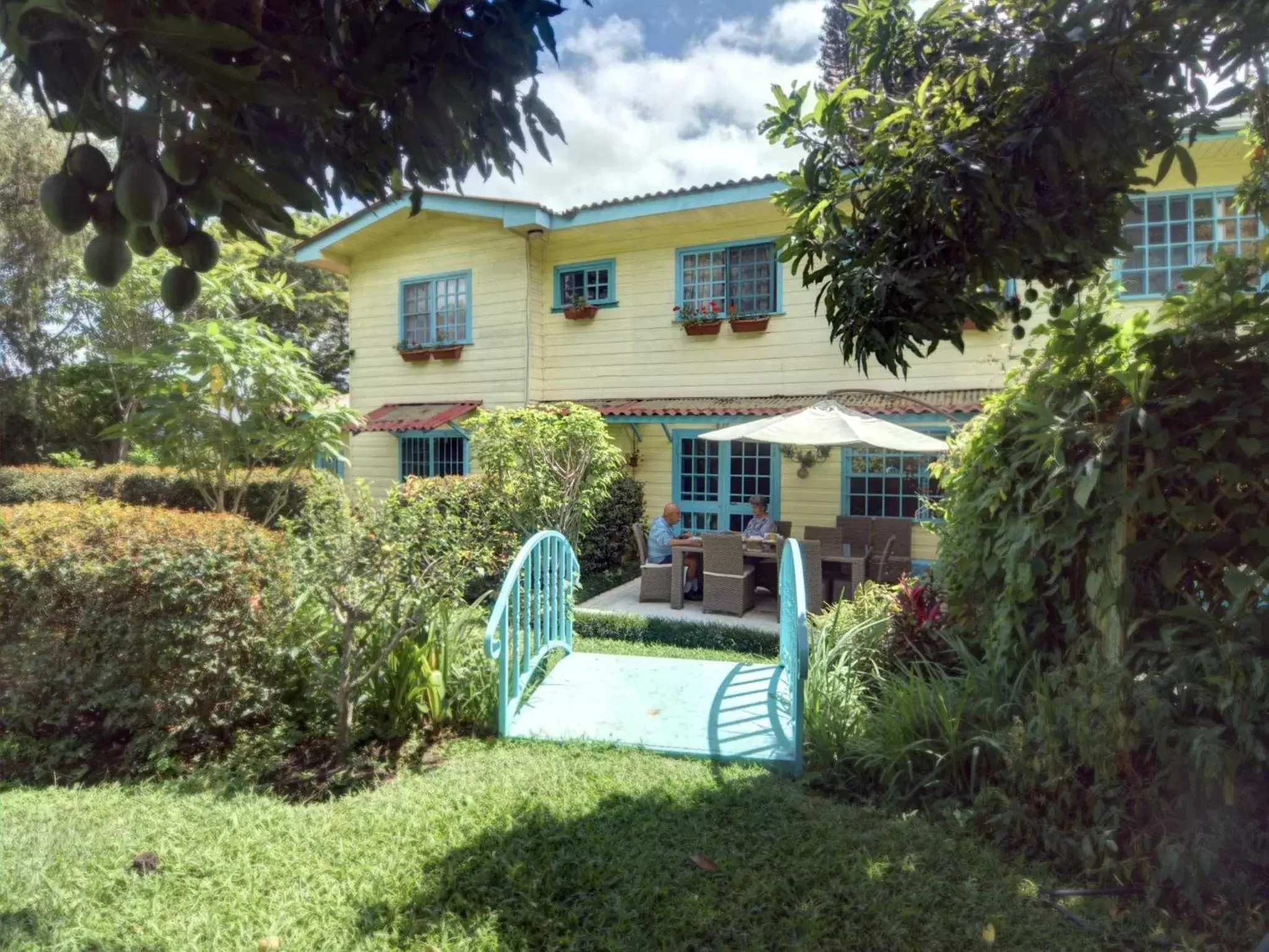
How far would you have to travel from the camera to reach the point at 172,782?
3.92 m

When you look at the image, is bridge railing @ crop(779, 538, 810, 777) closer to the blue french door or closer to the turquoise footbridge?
the turquoise footbridge

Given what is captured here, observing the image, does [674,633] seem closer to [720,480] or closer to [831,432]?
[831,432]

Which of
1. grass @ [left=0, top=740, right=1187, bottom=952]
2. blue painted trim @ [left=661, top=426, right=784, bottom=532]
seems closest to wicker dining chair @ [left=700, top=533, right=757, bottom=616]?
blue painted trim @ [left=661, top=426, right=784, bottom=532]

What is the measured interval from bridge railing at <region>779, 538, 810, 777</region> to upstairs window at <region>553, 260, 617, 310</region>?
7.74 m

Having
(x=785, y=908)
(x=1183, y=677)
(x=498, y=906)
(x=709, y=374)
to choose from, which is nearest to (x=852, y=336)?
(x=1183, y=677)

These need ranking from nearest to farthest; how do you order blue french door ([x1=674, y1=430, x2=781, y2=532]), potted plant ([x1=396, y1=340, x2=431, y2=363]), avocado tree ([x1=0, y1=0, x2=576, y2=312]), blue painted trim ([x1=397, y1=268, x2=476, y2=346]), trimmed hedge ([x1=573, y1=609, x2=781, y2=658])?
avocado tree ([x1=0, y1=0, x2=576, y2=312]) < trimmed hedge ([x1=573, y1=609, x2=781, y2=658]) < blue french door ([x1=674, y1=430, x2=781, y2=532]) < blue painted trim ([x1=397, y1=268, x2=476, y2=346]) < potted plant ([x1=396, y1=340, x2=431, y2=363])

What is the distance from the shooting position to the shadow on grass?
2.61 meters

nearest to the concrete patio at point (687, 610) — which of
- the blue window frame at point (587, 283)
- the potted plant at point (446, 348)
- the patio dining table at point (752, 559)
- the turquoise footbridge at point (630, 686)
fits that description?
the patio dining table at point (752, 559)

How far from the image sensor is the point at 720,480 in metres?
11.8

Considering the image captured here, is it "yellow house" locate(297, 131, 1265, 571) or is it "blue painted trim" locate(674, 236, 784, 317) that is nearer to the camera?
"yellow house" locate(297, 131, 1265, 571)

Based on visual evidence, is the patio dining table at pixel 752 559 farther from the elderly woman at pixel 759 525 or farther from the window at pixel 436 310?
the window at pixel 436 310

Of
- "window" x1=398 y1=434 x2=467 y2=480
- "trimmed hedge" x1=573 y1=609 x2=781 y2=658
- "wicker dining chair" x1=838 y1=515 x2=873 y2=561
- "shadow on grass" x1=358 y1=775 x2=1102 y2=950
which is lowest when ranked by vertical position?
"trimmed hedge" x1=573 y1=609 x2=781 y2=658

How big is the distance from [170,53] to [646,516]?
11.0 metres

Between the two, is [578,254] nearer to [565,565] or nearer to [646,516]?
[646,516]
